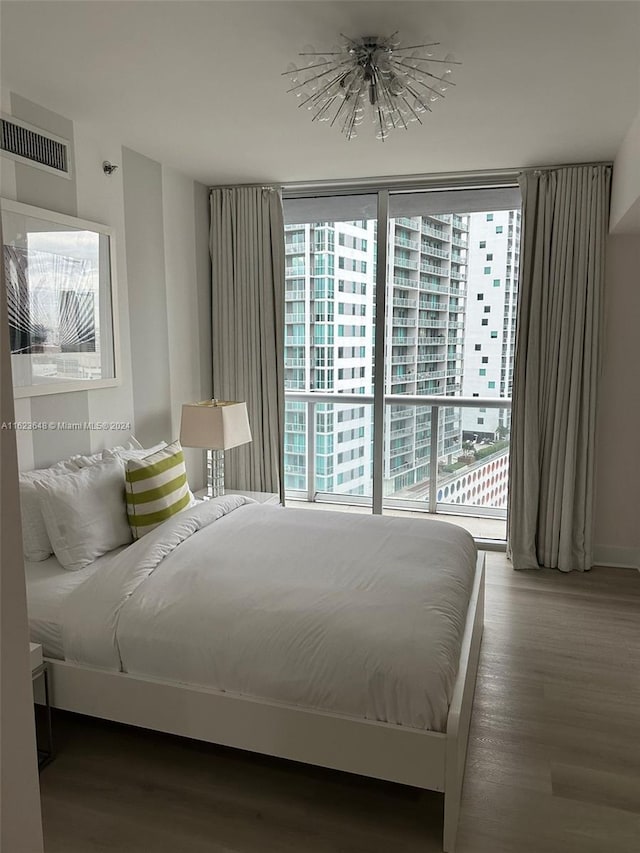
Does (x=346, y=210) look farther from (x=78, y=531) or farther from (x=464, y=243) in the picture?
(x=78, y=531)

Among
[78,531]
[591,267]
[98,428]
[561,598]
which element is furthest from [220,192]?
[561,598]

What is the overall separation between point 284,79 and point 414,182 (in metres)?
1.87

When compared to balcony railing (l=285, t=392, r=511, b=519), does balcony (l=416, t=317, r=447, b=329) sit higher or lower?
higher

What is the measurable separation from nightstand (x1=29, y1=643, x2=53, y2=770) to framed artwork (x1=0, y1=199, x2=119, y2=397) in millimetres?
1259

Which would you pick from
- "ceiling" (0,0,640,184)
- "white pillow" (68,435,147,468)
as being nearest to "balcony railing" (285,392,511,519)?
"white pillow" (68,435,147,468)

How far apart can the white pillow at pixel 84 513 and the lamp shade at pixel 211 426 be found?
0.92 m

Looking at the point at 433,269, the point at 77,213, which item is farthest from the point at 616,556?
the point at 77,213

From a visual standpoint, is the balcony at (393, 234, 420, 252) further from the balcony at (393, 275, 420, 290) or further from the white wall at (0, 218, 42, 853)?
the white wall at (0, 218, 42, 853)

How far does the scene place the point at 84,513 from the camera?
2.76m

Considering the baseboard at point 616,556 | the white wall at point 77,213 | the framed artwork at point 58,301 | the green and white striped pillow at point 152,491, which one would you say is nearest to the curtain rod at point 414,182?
the white wall at point 77,213

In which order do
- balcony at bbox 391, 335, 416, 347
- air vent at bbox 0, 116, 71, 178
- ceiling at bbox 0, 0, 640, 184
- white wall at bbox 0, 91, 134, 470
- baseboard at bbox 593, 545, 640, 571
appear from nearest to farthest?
ceiling at bbox 0, 0, 640, 184 < air vent at bbox 0, 116, 71, 178 < white wall at bbox 0, 91, 134, 470 < baseboard at bbox 593, 545, 640, 571 < balcony at bbox 391, 335, 416, 347

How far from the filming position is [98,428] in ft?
11.6

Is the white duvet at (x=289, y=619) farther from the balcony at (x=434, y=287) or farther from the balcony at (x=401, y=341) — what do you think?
the balcony at (x=434, y=287)

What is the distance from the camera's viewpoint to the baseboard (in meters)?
4.27
